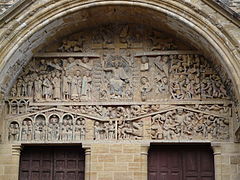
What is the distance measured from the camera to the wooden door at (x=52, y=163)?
982cm

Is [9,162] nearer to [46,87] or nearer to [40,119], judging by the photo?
[40,119]

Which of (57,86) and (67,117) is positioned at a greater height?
(57,86)

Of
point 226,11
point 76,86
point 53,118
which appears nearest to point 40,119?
point 53,118

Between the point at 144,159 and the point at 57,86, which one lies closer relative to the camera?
the point at 144,159

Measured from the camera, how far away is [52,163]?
32.4 feet

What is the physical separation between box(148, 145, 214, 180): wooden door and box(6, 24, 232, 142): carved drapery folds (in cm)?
32

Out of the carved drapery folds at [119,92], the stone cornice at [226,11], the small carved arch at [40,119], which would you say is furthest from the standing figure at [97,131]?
the stone cornice at [226,11]

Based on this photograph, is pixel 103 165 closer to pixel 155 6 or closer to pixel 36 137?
pixel 36 137

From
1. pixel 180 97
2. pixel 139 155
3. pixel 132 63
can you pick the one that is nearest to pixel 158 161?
pixel 139 155

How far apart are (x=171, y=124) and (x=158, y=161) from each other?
0.71 m

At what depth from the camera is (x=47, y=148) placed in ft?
32.7

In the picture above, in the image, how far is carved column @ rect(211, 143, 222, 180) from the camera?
9391 millimetres

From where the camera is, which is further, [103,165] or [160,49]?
[160,49]

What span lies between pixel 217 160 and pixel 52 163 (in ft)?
9.46
